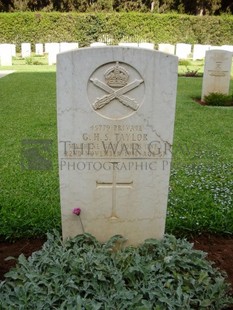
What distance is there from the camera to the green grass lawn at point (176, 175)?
3.25 metres

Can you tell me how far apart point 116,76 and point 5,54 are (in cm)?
1514

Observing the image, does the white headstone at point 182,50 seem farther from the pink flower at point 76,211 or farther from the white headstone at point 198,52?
the pink flower at point 76,211

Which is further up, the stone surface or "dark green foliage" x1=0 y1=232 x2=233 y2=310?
the stone surface

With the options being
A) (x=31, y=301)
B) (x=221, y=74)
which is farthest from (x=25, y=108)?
(x=31, y=301)

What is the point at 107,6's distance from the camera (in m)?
33.7

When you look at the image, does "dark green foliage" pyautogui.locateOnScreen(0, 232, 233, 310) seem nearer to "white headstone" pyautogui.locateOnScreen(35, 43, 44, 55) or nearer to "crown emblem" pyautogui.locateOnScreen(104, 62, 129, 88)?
"crown emblem" pyautogui.locateOnScreen(104, 62, 129, 88)

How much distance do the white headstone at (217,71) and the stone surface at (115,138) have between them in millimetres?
6828

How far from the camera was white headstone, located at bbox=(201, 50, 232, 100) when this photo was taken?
28.7 ft

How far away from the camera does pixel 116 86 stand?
7.62ft

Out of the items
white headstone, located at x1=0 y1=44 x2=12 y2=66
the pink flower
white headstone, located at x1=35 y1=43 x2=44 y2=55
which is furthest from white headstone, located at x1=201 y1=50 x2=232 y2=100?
white headstone, located at x1=35 y1=43 x2=44 y2=55

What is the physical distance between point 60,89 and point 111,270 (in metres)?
1.17

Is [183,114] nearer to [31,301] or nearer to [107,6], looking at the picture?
[31,301]
